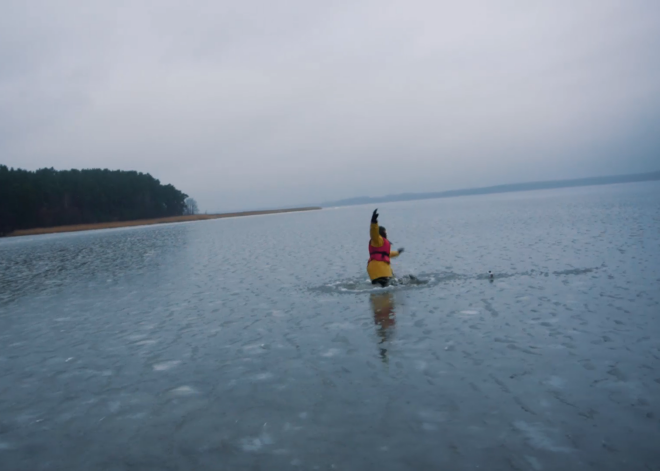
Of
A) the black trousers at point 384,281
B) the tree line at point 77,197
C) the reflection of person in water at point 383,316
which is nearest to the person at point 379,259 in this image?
Answer: the black trousers at point 384,281

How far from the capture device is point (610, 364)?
9055 millimetres

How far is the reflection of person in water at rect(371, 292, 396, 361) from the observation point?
11.6 meters

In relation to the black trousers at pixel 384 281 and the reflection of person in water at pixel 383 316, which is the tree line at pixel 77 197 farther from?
the reflection of person in water at pixel 383 316

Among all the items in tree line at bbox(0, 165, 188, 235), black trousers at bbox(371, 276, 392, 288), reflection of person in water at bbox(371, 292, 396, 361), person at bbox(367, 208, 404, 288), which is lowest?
reflection of person in water at bbox(371, 292, 396, 361)

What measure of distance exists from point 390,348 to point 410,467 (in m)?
4.68

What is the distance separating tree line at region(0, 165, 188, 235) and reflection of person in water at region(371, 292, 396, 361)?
10060 cm

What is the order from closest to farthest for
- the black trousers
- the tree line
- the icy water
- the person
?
the icy water → the person → the black trousers → the tree line

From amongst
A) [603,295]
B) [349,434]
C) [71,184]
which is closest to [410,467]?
[349,434]

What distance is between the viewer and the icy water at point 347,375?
6719 millimetres

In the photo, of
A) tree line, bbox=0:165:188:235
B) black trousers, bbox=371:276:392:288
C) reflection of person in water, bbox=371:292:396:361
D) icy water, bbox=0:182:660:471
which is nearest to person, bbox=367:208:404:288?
black trousers, bbox=371:276:392:288

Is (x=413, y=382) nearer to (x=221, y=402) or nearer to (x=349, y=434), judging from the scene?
(x=349, y=434)

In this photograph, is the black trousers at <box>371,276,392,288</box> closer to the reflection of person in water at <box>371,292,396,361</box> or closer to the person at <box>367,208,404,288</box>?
the person at <box>367,208,404,288</box>

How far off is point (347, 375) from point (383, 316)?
452 centimetres

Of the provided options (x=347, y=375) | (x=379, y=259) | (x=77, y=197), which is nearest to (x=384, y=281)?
(x=379, y=259)
